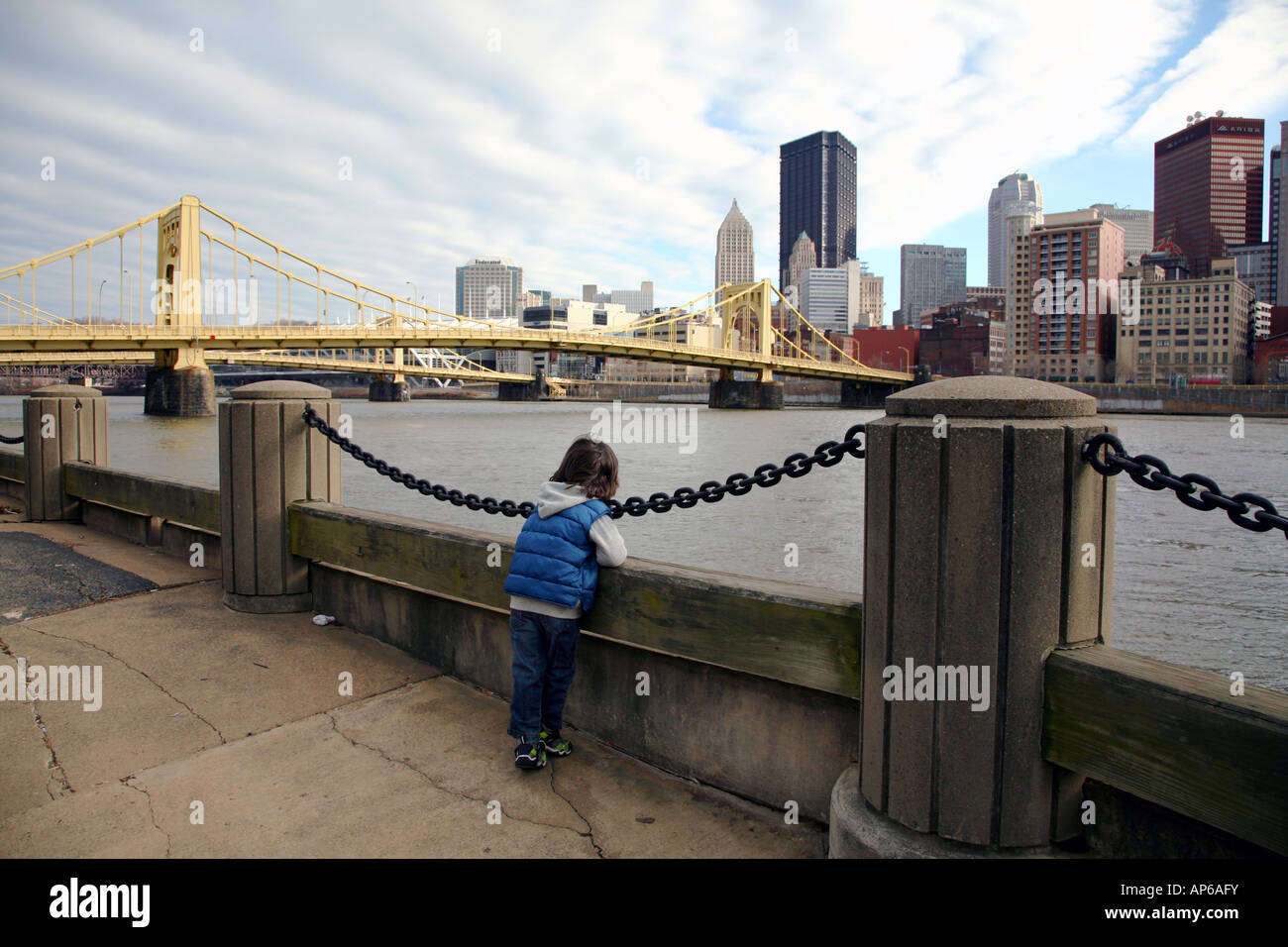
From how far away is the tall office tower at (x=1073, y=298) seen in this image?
337ft

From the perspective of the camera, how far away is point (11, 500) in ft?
27.7

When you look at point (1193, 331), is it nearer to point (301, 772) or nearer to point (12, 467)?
point (12, 467)

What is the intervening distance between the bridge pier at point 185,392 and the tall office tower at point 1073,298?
8402 centimetres

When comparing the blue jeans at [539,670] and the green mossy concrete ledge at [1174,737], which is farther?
the blue jeans at [539,670]

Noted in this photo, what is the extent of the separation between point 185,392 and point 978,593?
4690cm

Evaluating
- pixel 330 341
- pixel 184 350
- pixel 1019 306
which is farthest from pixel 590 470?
pixel 1019 306

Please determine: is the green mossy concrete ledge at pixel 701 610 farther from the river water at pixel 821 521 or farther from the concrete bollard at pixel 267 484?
the river water at pixel 821 521

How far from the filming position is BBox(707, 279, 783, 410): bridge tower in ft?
197

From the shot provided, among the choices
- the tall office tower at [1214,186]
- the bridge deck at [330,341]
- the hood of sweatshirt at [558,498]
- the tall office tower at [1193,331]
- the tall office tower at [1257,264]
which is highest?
the tall office tower at [1214,186]

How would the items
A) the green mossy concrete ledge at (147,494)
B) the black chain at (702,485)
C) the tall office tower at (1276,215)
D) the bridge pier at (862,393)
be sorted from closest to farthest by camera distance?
the black chain at (702,485)
the green mossy concrete ledge at (147,494)
the bridge pier at (862,393)
the tall office tower at (1276,215)

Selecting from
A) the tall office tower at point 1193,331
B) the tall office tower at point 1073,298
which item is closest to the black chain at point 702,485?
the tall office tower at point 1193,331

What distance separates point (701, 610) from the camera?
7.99ft

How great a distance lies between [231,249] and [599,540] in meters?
55.7
